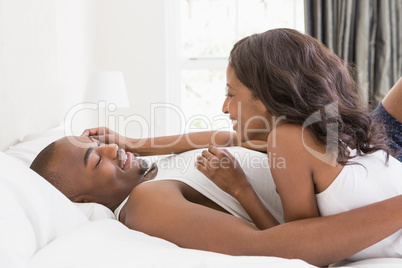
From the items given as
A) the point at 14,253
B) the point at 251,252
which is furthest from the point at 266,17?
the point at 14,253

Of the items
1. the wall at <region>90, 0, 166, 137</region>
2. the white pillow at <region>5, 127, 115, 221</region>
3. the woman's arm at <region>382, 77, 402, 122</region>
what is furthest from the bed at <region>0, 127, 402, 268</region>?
the wall at <region>90, 0, 166, 137</region>

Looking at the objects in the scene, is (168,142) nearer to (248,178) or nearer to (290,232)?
(248,178)

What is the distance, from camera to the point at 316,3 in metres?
3.40

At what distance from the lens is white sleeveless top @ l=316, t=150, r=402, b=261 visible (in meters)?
1.04

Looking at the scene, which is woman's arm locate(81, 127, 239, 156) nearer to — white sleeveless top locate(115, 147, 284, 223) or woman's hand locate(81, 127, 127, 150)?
woman's hand locate(81, 127, 127, 150)

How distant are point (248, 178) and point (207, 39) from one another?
271 centimetres

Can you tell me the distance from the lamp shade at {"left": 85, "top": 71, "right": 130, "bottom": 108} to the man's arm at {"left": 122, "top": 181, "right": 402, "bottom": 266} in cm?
201

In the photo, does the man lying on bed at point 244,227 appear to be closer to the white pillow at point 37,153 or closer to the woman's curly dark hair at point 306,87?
the white pillow at point 37,153

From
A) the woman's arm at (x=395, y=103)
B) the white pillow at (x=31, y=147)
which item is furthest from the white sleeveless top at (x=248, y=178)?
the woman's arm at (x=395, y=103)

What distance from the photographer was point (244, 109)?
1295 millimetres

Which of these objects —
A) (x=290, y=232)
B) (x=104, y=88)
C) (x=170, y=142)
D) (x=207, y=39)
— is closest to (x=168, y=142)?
(x=170, y=142)

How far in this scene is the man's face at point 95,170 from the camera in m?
1.36

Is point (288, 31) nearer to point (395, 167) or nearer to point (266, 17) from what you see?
point (395, 167)

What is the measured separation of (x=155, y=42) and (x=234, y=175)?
266 centimetres
